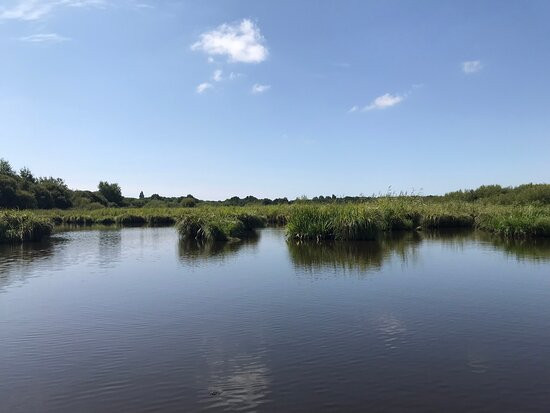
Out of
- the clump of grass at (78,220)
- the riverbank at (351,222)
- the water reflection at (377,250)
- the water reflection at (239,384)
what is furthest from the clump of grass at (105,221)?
the water reflection at (239,384)

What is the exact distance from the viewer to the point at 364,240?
28234 millimetres

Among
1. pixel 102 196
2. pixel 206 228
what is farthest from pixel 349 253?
pixel 102 196

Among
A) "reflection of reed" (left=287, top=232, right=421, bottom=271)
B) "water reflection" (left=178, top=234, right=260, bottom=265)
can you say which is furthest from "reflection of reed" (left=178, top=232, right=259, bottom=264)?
"reflection of reed" (left=287, top=232, right=421, bottom=271)

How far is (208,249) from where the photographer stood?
25.9m

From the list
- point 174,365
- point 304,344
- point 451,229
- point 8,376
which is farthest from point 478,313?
point 451,229

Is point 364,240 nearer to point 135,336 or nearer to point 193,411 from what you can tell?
point 135,336

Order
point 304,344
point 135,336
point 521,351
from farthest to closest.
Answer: point 135,336, point 304,344, point 521,351

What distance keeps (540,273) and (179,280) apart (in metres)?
11.9

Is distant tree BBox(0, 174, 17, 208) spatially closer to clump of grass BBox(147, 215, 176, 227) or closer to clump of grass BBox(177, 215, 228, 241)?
clump of grass BBox(147, 215, 176, 227)

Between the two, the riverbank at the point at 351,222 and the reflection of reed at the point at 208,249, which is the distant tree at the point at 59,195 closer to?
the riverbank at the point at 351,222

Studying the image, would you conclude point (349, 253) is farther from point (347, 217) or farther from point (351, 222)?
point (347, 217)

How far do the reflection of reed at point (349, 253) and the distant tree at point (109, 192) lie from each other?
82530 mm

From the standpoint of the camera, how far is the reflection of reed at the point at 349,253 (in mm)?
18844

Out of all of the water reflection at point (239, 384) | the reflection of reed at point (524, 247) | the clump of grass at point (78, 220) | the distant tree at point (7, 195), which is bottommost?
the water reflection at point (239, 384)
